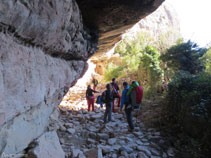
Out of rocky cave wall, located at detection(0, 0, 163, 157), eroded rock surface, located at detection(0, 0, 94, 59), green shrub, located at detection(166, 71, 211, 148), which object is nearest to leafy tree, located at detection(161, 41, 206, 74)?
green shrub, located at detection(166, 71, 211, 148)

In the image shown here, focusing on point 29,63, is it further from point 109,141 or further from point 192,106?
point 192,106

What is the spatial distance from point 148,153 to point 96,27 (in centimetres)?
369

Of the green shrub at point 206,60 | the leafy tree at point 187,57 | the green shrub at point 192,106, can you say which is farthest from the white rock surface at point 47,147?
the green shrub at point 206,60

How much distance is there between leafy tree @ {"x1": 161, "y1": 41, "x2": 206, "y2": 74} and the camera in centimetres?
855

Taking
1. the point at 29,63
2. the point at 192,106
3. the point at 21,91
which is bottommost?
the point at 192,106

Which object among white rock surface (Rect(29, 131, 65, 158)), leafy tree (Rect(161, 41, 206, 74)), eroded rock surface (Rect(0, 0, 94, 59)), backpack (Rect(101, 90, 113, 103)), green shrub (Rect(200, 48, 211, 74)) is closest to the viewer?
eroded rock surface (Rect(0, 0, 94, 59))

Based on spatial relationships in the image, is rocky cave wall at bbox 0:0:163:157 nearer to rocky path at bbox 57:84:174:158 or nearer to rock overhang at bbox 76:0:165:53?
rock overhang at bbox 76:0:165:53

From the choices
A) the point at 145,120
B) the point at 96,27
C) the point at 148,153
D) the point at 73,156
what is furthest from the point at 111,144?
the point at 96,27

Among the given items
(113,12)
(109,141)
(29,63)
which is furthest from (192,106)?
(29,63)

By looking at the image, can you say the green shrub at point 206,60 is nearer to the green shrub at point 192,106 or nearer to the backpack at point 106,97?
the green shrub at point 192,106

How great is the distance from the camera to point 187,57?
873 centimetres

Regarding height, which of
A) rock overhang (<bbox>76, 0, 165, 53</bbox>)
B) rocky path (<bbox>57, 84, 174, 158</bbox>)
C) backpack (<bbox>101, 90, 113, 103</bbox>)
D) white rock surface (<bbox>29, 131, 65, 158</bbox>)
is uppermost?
rock overhang (<bbox>76, 0, 165, 53</bbox>)

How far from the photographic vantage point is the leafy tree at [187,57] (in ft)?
28.0

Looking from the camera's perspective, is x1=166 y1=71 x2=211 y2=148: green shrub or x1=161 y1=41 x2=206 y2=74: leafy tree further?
x1=161 y1=41 x2=206 y2=74: leafy tree
